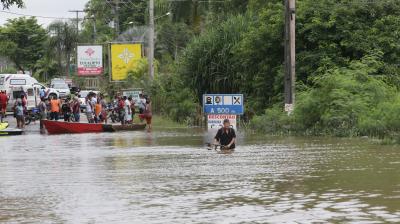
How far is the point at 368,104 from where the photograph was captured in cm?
3086

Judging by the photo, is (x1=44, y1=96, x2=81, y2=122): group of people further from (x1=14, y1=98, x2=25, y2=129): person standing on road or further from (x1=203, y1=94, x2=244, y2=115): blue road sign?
(x1=203, y1=94, x2=244, y2=115): blue road sign

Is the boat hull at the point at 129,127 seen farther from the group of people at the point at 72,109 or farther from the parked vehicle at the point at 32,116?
the parked vehicle at the point at 32,116

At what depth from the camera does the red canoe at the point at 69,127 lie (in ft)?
124

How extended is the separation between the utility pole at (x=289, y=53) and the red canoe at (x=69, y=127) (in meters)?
9.18

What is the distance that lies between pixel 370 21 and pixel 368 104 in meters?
6.70

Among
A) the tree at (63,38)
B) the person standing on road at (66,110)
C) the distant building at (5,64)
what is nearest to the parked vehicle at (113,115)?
the person standing on road at (66,110)

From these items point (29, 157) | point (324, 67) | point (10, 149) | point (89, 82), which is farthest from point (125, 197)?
point (89, 82)

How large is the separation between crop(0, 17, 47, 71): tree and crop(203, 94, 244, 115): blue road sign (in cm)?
7856

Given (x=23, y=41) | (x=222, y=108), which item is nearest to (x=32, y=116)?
(x=222, y=108)

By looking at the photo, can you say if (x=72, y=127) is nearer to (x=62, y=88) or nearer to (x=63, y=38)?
(x=62, y=88)

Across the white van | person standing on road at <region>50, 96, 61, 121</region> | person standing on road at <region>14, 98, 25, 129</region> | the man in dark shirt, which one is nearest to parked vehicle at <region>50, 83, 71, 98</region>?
the white van

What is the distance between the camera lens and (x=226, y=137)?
25453 millimetres

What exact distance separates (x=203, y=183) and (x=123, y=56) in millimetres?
44540

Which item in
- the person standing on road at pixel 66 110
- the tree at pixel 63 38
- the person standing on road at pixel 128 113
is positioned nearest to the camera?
the person standing on road at pixel 66 110
